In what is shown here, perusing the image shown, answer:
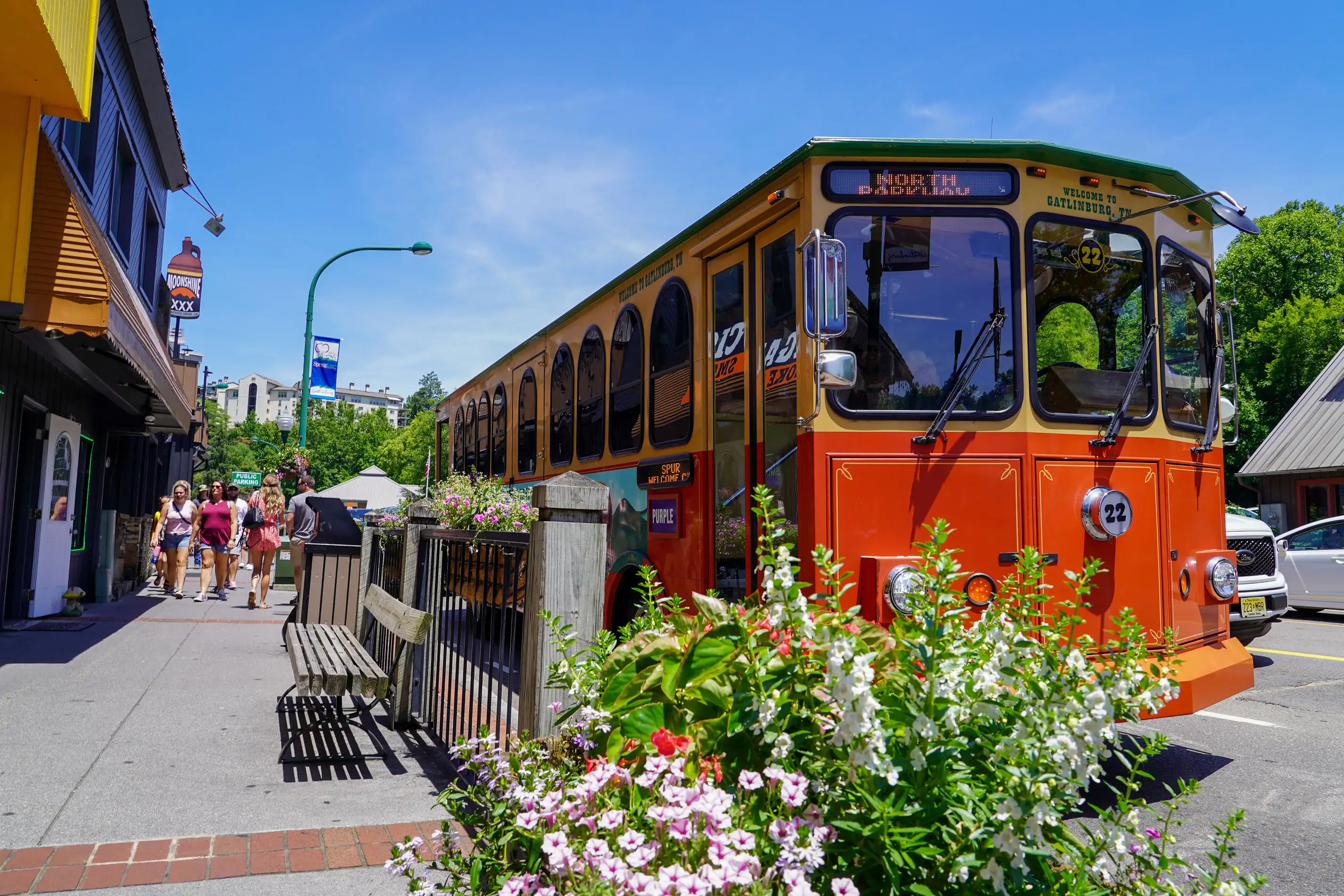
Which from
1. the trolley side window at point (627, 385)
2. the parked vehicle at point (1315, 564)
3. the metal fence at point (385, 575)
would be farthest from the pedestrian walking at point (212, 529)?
the parked vehicle at point (1315, 564)

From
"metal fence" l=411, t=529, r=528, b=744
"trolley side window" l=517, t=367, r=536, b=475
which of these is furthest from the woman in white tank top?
"metal fence" l=411, t=529, r=528, b=744

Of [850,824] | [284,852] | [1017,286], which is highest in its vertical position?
[1017,286]

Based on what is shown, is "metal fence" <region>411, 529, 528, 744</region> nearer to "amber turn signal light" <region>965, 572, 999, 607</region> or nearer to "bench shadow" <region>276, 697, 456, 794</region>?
"bench shadow" <region>276, 697, 456, 794</region>

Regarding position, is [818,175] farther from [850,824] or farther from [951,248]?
[850,824]

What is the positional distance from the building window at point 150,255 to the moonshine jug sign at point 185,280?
1.51 metres

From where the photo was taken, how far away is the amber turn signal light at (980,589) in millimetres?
4492

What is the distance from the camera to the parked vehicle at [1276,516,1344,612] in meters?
14.0

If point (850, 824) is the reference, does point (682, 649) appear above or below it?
above

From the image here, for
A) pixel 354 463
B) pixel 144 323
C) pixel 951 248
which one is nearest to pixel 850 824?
pixel 951 248

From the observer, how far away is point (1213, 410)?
18.6 ft

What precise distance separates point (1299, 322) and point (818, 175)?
34.4 meters

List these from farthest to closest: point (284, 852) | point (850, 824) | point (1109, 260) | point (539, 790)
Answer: point (1109, 260) → point (284, 852) → point (539, 790) → point (850, 824)

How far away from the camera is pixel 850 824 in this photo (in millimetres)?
1674

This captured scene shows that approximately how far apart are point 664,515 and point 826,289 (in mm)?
2688
